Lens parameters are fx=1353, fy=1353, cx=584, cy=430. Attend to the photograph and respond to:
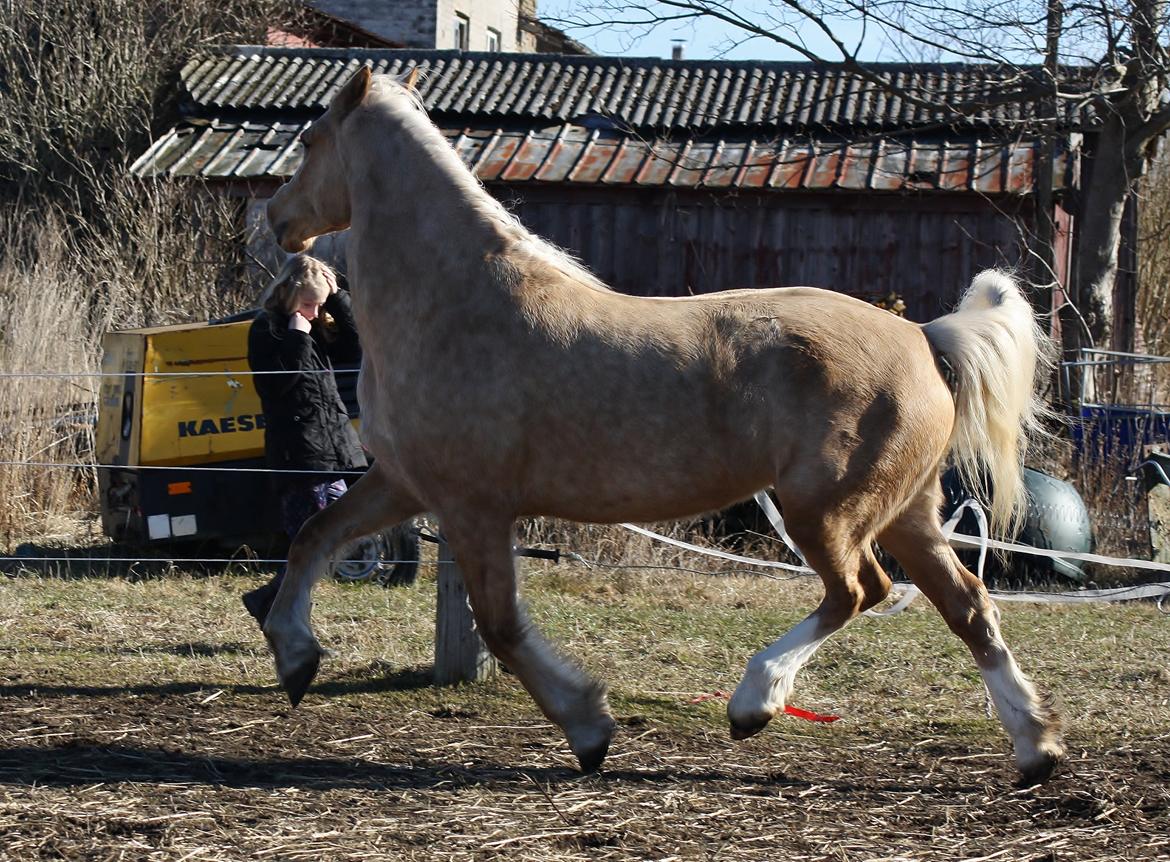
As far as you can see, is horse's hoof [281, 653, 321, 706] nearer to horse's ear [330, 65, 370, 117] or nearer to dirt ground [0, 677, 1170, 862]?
dirt ground [0, 677, 1170, 862]

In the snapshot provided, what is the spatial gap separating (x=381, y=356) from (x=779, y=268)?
35.0 ft

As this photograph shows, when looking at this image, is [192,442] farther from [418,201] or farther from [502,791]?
[502,791]

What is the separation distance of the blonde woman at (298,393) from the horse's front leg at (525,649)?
7.92 ft

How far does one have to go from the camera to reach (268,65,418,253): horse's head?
4.95 meters

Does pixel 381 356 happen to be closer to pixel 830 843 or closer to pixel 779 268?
pixel 830 843

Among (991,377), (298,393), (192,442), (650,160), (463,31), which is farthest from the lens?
(463,31)

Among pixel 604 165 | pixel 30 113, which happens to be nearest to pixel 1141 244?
pixel 604 165

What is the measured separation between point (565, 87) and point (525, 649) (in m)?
14.3

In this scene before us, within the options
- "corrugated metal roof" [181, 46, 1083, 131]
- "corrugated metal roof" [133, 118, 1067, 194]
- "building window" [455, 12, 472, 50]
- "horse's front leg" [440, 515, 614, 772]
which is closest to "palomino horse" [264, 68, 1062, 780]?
"horse's front leg" [440, 515, 614, 772]

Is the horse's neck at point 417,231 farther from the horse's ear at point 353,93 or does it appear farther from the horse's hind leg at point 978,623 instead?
the horse's hind leg at point 978,623

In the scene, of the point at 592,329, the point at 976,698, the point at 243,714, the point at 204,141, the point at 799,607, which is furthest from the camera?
the point at 204,141

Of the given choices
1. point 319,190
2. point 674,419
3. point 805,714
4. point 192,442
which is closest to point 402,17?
point 192,442

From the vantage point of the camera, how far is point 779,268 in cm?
1474

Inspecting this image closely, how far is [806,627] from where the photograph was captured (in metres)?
4.33
